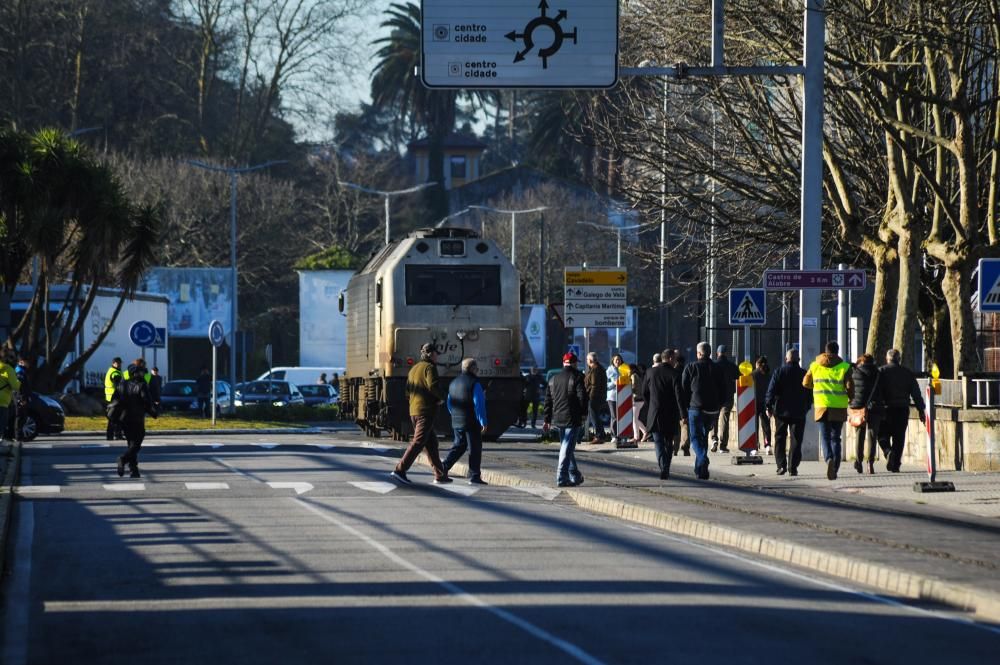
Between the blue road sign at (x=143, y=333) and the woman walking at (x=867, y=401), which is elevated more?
the blue road sign at (x=143, y=333)

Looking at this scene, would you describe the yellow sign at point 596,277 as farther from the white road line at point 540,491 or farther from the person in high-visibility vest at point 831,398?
the white road line at point 540,491

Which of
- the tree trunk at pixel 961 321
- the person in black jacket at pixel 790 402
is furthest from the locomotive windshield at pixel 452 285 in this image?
the person in black jacket at pixel 790 402

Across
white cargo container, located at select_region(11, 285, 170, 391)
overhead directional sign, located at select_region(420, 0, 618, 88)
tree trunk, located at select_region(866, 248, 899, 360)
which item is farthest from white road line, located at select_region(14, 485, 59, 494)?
white cargo container, located at select_region(11, 285, 170, 391)

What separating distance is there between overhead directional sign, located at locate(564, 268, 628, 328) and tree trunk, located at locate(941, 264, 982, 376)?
7.22 metres

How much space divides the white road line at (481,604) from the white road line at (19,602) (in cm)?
282

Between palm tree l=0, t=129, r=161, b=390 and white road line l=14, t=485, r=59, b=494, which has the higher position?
palm tree l=0, t=129, r=161, b=390

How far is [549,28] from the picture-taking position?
22.6 metres

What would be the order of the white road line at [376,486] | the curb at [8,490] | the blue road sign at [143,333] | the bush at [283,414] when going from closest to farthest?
1. the curb at [8,490]
2. the white road line at [376,486]
3. the blue road sign at [143,333]
4. the bush at [283,414]

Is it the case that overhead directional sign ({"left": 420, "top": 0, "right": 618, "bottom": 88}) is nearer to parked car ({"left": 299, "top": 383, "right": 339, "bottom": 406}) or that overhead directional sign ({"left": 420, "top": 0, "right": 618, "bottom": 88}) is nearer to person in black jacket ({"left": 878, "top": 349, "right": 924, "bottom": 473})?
person in black jacket ({"left": 878, "top": 349, "right": 924, "bottom": 473})

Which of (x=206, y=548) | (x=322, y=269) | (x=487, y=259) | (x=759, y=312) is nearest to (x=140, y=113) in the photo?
(x=322, y=269)

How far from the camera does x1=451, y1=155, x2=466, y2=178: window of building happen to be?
111 meters

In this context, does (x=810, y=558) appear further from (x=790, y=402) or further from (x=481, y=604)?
(x=790, y=402)

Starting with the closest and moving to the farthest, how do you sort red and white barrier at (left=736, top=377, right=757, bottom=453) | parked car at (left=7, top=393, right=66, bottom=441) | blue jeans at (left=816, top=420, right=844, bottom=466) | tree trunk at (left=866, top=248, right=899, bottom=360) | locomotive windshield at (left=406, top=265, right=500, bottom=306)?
blue jeans at (left=816, top=420, right=844, bottom=466) < red and white barrier at (left=736, top=377, right=757, bottom=453) < tree trunk at (left=866, top=248, right=899, bottom=360) < locomotive windshield at (left=406, top=265, right=500, bottom=306) < parked car at (left=7, top=393, right=66, bottom=441)

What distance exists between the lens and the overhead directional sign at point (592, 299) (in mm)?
33750
